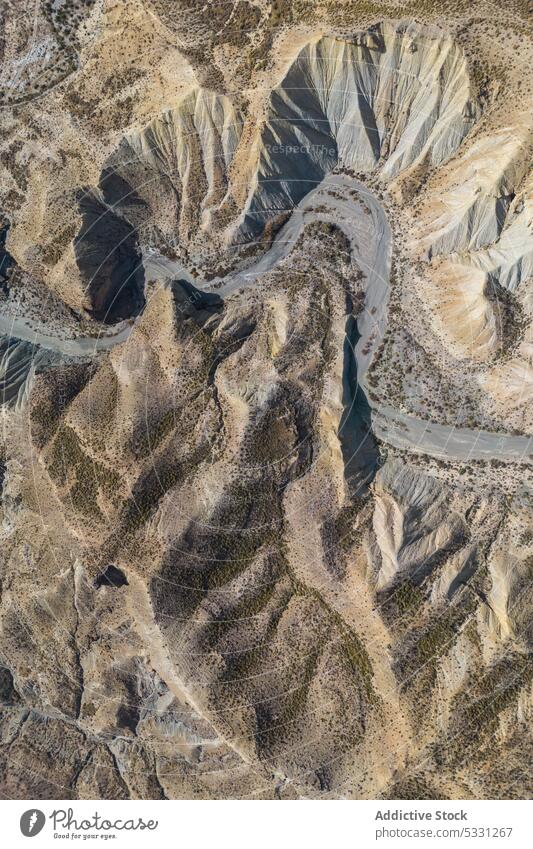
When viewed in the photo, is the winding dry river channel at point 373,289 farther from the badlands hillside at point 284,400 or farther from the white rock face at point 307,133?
the white rock face at point 307,133

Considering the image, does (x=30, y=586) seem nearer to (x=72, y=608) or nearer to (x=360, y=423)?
(x=72, y=608)

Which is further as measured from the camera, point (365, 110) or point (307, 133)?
point (307, 133)

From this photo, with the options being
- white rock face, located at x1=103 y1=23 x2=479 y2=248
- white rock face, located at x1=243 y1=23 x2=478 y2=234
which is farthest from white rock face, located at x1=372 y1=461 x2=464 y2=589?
white rock face, located at x1=243 y1=23 x2=478 y2=234

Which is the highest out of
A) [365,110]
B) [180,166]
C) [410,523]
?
[365,110]

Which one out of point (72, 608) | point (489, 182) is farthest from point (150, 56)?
point (72, 608)

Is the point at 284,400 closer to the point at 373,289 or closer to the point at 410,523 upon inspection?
the point at 373,289

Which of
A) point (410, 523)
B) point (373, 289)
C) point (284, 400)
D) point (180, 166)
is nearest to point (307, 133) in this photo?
point (180, 166)

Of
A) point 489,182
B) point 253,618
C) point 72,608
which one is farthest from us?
point 72,608

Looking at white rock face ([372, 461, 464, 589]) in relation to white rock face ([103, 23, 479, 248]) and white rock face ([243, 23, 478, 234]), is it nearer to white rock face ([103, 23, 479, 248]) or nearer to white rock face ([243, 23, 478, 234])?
white rock face ([103, 23, 479, 248])

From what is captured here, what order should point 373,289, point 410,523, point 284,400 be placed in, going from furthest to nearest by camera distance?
point 373,289, point 284,400, point 410,523
